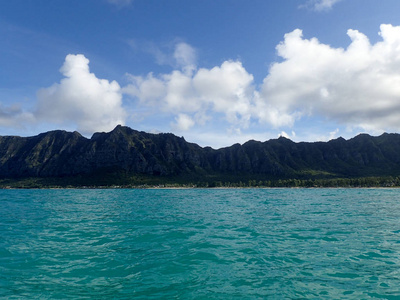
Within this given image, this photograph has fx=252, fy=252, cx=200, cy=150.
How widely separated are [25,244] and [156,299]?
19.7m

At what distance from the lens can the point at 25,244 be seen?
2542 cm

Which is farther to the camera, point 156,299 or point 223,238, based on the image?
point 223,238

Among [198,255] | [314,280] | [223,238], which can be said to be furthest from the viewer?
[223,238]

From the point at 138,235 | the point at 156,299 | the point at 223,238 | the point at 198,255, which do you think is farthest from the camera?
the point at 138,235

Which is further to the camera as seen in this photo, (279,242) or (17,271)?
(279,242)

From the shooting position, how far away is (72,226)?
35656 millimetres

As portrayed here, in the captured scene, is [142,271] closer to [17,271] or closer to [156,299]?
[156,299]

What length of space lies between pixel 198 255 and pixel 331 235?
16.4 metres

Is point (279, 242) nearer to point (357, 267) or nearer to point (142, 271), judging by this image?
point (357, 267)

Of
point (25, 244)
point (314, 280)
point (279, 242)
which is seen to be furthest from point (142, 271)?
point (25, 244)

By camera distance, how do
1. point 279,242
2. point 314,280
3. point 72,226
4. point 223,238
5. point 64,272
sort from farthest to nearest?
point 72,226 → point 223,238 → point 279,242 → point 64,272 → point 314,280

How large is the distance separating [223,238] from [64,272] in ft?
51.5

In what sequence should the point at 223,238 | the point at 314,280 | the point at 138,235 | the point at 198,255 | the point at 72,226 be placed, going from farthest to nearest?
the point at 72,226
the point at 138,235
the point at 223,238
the point at 198,255
the point at 314,280

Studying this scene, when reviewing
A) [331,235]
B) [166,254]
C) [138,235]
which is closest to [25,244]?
[138,235]
